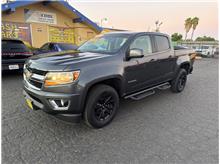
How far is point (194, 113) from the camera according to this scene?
12.3 ft

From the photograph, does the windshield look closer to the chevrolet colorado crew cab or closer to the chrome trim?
the chevrolet colorado crew cab

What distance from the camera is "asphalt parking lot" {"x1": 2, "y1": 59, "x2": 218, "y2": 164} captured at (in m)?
2.27

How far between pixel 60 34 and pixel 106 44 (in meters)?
10.7

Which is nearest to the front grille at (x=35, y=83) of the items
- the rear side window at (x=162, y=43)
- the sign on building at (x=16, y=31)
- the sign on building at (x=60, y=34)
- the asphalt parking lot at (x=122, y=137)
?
the asphalt parking lot at (x=122, y=137)

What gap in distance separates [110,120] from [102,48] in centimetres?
159

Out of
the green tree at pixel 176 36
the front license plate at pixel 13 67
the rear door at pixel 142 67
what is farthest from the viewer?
the green tree at pixel 176 36

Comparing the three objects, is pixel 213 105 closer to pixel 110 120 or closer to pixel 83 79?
pixel 110 120

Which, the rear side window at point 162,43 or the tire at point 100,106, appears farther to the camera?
the rear side window at point 162,43

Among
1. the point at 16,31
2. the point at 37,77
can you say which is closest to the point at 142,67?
the point at 37,77

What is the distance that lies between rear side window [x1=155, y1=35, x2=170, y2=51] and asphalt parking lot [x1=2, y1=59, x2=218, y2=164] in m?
1.55

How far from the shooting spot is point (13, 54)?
596cm

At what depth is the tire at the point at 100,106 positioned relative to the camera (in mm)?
2748

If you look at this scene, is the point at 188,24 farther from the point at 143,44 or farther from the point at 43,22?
the point at 143,44

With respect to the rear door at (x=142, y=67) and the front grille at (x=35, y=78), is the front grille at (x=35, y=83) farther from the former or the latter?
the rear door at (x=142, y=67)
